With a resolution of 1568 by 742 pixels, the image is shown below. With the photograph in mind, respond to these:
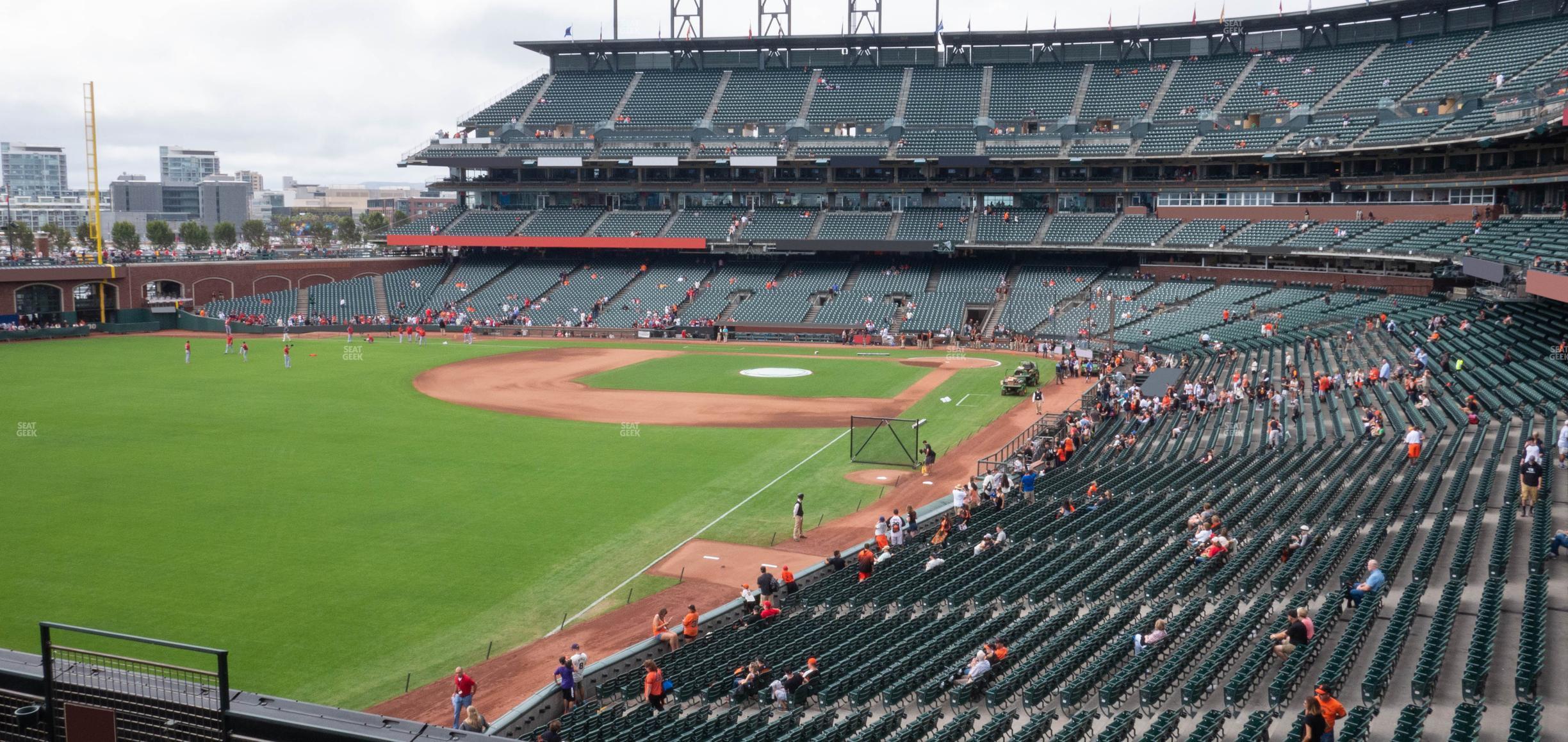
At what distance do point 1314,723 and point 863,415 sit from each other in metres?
34.0

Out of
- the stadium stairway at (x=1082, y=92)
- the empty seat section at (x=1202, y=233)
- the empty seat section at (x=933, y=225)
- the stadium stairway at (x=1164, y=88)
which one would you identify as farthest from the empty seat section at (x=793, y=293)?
the stadium stairway at (x=1164, y=88)

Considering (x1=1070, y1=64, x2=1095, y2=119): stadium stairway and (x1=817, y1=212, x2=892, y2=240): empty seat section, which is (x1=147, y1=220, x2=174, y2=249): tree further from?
(x1=1070, y1=64, x2=1095, y2=119): stadium stairway

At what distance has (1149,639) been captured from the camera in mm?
16422

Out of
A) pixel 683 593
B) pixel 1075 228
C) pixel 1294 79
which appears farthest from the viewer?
pixel 1075 228

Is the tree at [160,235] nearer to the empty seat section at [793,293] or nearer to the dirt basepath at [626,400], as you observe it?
the empty seat section at [793,293]

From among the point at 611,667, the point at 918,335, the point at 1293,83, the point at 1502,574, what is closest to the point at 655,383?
→ the point at 918,335

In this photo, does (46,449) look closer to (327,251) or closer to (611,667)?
(611,667)

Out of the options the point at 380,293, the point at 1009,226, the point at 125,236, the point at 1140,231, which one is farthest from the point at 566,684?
the point at 125,236

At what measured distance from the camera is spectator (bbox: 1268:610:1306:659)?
15180mm

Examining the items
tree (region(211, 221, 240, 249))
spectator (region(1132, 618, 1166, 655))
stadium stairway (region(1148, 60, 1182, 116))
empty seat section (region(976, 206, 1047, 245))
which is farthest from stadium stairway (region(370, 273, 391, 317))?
spectator (region(1132, 618, 1166, 655))

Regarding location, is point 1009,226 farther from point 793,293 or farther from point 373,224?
point 373,224

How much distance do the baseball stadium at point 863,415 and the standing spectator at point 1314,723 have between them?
0.15 feet

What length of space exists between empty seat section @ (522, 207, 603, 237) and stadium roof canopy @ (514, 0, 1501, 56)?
1694 centimetres

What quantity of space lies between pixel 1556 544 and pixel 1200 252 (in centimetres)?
5592
